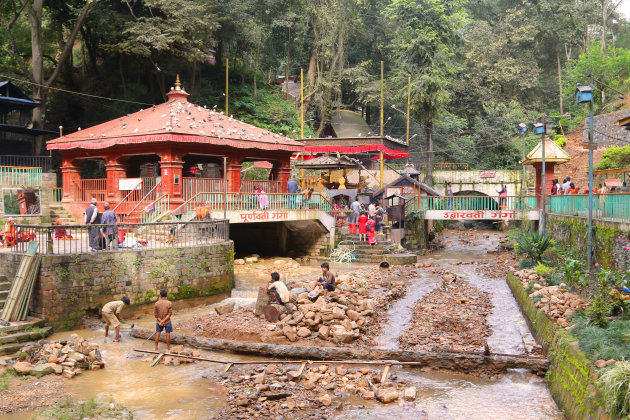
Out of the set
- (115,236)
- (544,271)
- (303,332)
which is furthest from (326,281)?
(544,271)

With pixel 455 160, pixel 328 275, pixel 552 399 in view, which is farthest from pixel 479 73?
pixel 552 399

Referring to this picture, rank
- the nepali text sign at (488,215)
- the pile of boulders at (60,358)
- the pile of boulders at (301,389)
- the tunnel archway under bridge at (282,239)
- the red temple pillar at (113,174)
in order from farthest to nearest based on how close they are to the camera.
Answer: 1. the nepali text sign at (488,215)
2. the tunnel archway under bridge at (282,239)
3. the red temple pillar at (113,174)
4. the pile of boulders at (60,358)
5. the pile of boulders at (301,389)

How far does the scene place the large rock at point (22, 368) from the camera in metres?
11.4

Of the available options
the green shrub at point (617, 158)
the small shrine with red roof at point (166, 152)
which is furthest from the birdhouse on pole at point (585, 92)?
the green shrub at point (617, 158)

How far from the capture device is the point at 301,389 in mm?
10539

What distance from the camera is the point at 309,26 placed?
4719cm

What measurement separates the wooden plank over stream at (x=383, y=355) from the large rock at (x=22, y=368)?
3.39m

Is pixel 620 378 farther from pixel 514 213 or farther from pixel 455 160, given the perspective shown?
pixel 455 160

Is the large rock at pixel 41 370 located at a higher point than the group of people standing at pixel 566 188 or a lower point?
lower

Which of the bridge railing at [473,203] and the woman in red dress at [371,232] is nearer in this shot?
the woman in red dress at [371,232]

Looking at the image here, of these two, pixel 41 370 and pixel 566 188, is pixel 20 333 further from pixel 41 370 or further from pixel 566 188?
pixel 566 188

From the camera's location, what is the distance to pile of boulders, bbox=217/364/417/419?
966 centimetres

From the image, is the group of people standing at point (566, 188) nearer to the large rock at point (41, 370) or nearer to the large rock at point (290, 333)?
the large rock at point (290, 333)

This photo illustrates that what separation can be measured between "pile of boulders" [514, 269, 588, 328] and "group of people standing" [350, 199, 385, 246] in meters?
9.63
